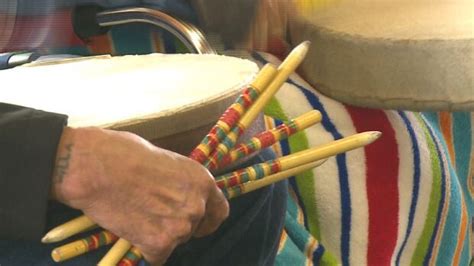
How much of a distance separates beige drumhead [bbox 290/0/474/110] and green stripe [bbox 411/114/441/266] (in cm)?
13

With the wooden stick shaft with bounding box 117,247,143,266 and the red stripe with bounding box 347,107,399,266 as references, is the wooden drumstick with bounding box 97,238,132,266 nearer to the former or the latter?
the wooden stick shaft with bounding box 117,247,143,266

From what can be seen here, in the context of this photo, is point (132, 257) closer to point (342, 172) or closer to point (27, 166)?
point (27, 166)

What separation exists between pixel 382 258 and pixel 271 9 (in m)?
0.45

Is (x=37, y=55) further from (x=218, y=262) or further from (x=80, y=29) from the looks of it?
(x=218, y=262)

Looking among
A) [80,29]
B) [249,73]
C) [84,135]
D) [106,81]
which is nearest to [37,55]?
[80,29]

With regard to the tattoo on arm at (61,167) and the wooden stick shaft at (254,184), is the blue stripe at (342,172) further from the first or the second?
the tattoo on arm at (61,167)

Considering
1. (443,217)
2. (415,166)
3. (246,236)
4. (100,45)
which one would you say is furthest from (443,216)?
(100,45)

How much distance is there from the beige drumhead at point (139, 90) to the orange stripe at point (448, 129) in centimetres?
58

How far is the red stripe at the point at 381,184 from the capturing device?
1165 mm

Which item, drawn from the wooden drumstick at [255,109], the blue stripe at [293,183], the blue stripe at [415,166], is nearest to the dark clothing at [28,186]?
the wooden drumstick at [255,109]

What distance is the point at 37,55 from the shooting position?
3.49ft

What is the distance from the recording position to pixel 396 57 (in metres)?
1.05

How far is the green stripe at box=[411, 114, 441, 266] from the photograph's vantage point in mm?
1199

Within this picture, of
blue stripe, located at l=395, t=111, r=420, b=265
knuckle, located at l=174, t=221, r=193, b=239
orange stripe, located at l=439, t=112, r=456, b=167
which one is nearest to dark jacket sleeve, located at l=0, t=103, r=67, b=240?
knuckle, located at l=174, t=221, r=193, b=239
